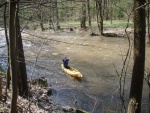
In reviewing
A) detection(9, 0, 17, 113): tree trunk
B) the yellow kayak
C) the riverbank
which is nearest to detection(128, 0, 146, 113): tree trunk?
the riverbank

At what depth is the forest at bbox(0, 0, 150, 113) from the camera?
4.38 m

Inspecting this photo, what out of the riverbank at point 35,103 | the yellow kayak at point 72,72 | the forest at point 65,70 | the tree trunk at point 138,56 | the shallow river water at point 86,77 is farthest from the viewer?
the yellow kayak at point 72,72

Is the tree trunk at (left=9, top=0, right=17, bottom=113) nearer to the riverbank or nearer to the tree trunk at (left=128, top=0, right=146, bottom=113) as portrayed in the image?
the riverbank

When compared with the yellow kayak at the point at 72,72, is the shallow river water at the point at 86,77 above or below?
below

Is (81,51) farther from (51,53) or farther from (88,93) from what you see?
(88,93)

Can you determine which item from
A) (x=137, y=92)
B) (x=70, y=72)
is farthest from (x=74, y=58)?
(x=137, y=92)

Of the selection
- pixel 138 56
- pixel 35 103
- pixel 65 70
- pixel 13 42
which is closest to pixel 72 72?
pixel 65 70

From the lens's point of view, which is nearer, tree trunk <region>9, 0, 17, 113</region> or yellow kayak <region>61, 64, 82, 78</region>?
tree trunk <region>9, 0, 17, 113</region>

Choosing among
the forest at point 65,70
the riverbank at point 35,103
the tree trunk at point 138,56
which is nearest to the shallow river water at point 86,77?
the forest at point 65,70

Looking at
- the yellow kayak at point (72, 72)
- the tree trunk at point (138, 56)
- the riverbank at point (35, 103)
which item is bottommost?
the yellow kayak at point (72, 72)

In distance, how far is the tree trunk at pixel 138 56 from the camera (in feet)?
20.1

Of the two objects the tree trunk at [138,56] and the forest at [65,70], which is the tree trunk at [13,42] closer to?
the forest at [65,70]

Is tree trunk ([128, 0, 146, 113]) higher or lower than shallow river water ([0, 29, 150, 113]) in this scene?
higher

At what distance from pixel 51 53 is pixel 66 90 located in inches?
373
